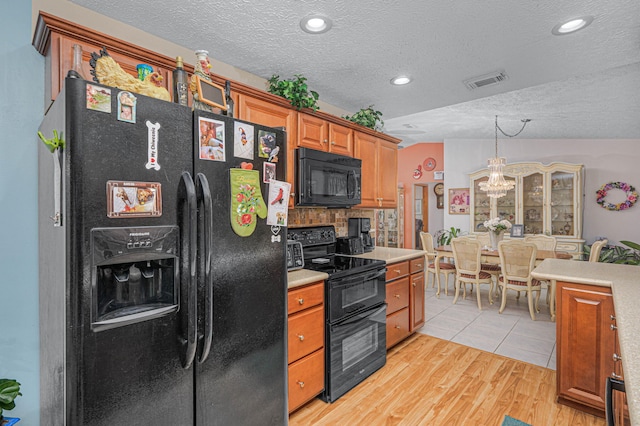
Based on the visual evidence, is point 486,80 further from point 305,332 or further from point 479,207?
point 479,207

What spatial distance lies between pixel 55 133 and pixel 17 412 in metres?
1.45

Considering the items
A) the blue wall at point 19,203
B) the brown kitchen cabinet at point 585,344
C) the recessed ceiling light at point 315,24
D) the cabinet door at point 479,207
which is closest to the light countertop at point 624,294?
the brown kitchen cabinet at point 585,344

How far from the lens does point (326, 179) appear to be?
2.59m

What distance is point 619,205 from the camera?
5.20 meters

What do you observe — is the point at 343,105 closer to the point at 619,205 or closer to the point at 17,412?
the point at 17,412

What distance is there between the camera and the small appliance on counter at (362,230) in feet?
10.5

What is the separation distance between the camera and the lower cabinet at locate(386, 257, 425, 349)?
2832 millimetres

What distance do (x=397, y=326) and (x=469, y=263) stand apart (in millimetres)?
2021

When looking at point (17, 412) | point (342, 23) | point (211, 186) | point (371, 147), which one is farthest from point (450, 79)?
point (17, 412)

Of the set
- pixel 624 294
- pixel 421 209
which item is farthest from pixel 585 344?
pixel 421 209

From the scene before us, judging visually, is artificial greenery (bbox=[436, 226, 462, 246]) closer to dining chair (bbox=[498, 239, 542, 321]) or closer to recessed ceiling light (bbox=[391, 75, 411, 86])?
dining chair (bbox=[498, 239, 542, 321])

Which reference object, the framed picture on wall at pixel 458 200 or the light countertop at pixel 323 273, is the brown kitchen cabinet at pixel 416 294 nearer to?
the light countertop at pixel 323 273

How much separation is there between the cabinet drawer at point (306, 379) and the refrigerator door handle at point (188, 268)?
887 mm

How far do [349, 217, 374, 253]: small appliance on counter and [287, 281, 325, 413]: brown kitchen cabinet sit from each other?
1161 mm
